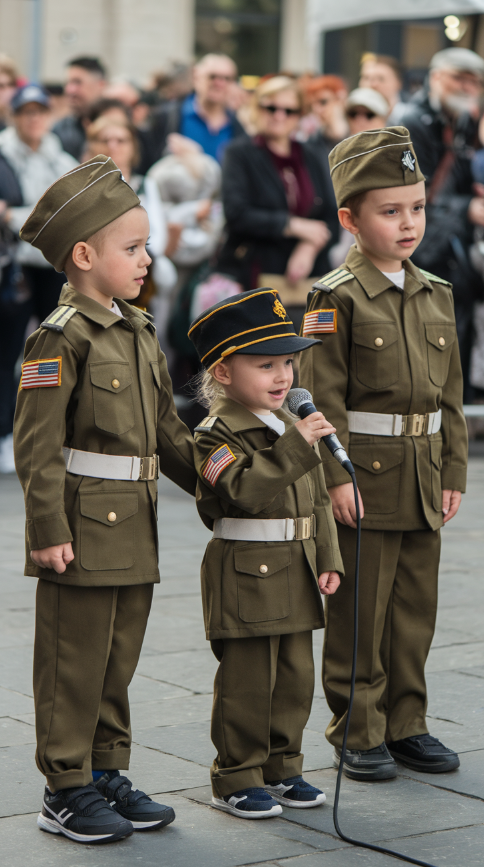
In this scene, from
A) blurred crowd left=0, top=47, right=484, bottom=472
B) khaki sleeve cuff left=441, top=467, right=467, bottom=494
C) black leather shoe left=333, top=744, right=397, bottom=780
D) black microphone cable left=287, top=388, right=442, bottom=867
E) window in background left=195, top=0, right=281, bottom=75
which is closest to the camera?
black microphone cable left=287, top=388, right=442, bottom=867

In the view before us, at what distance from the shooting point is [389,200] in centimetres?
377

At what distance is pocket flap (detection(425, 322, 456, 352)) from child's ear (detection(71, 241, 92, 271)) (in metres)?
1.04

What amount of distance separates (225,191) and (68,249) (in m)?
5.14

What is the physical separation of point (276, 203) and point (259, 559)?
5.24 metres

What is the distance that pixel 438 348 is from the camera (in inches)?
154

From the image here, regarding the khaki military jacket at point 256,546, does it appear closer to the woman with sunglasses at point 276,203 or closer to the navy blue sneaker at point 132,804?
the navy blue sneaker at point 132,804

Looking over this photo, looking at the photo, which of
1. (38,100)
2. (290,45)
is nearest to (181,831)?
(38,100)

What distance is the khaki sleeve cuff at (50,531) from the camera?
323 cm

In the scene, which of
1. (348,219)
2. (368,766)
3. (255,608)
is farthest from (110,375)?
(368,766)

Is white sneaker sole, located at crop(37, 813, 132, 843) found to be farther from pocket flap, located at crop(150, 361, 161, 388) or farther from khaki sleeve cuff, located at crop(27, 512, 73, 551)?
pocket flap, located at crop(150, 361, 161, 388)

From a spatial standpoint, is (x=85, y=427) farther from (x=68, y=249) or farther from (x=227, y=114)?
(x=227, y=114)

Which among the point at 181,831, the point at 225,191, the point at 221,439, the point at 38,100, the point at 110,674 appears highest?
the point at 38,100

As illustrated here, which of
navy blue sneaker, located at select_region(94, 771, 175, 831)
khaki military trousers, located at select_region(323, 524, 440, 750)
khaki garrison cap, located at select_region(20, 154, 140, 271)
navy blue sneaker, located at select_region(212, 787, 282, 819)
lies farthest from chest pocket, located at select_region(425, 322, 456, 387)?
navy blue sneaker, located at select_region(94, 771, 175, 831)

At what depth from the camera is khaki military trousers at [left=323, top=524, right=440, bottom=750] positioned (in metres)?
3.83
